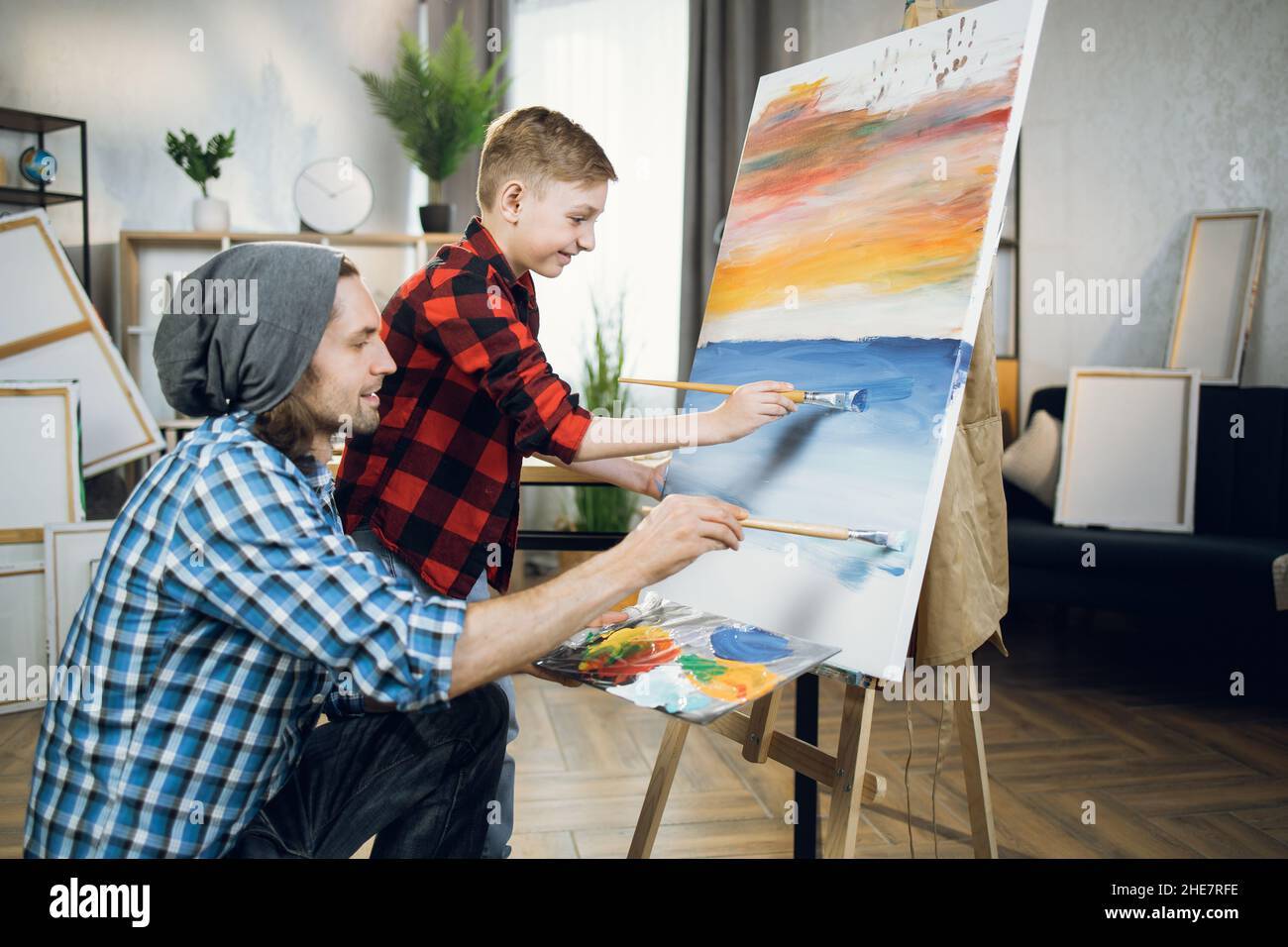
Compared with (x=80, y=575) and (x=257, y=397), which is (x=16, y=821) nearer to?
(x=80, y=575)

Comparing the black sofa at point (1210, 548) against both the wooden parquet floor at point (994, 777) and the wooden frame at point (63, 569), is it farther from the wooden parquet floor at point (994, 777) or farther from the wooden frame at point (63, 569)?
the wooden frame at point (63, 569)

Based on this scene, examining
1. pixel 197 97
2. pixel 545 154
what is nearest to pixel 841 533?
pixel 545 154

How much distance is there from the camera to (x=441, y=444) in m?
1.48

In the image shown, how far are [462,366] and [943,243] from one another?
2.33ft

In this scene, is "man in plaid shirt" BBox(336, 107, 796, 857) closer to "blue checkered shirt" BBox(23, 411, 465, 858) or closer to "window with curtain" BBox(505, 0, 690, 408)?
"blue checkered shirt" BBox(23, 411, 465, 858)

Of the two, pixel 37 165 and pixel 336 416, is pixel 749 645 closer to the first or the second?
pixel 336 416

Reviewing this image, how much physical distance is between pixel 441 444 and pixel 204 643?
21.0 inches

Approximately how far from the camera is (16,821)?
2086 mm

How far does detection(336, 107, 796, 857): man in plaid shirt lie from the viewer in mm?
1404

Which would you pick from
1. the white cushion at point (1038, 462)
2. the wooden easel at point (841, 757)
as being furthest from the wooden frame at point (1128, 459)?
the wooden easel at point (841, 757)

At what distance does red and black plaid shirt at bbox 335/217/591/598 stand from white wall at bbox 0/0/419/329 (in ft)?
9.92

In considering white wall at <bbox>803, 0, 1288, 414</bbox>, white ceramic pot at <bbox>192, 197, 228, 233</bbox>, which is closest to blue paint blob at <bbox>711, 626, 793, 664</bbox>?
white wall at <bbox>803, 0, 1288, 414</bbox>

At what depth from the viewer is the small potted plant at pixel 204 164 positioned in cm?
369

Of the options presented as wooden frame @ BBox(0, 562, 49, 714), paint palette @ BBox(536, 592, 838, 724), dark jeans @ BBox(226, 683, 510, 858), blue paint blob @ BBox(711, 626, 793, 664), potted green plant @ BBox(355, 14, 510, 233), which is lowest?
wooden frame @ BBox(0, 562, 49, 714)
